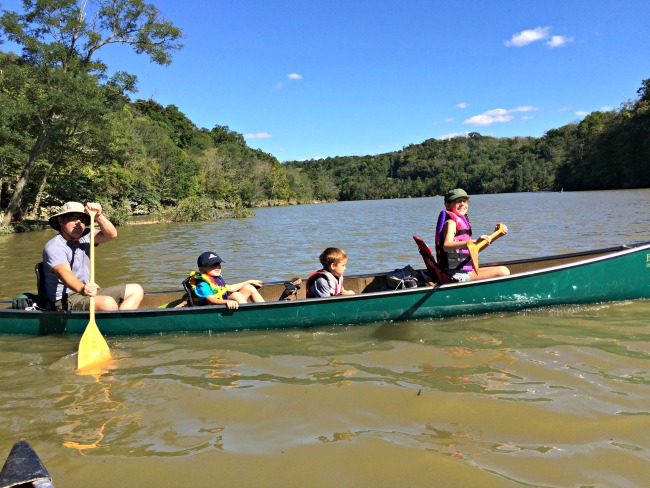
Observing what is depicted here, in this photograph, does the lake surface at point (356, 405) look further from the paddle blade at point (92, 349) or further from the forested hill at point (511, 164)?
the forested hill at point (511, 164)

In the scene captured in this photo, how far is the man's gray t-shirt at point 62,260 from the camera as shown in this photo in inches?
202

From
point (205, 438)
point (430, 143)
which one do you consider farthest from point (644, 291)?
point (430, 143)

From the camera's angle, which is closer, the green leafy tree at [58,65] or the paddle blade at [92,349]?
the paddle blade at [92,349]

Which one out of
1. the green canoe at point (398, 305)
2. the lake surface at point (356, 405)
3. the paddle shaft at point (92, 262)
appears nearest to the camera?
the lake surface at point (356, 405)

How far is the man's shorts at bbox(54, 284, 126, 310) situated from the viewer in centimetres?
542

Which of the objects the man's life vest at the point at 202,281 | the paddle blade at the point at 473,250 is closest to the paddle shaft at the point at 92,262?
the man's life vest at the point at 202,281

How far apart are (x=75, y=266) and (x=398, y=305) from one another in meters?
3.57

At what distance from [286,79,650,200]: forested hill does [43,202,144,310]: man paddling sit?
6530cm

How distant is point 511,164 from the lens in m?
119

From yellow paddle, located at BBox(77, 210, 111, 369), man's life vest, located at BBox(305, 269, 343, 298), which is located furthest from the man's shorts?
man's life vest, located at BBox(305, 269, 343, 298)

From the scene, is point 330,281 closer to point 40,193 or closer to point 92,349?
point 92,349

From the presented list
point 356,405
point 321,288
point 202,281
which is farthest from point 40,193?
point 356,405

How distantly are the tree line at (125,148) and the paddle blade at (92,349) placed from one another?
19.7 meters

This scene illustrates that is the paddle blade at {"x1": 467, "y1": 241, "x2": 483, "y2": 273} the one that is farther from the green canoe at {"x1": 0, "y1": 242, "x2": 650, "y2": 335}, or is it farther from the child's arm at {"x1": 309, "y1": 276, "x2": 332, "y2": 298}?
the child's arm at {"x1": 309, "y1": 276, "x2": 332, "y2": 298}
